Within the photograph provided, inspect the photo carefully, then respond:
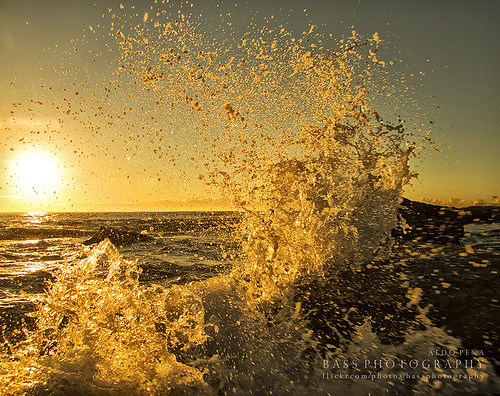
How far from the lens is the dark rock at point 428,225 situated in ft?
31.9

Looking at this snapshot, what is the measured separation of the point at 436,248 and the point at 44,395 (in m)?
9.13

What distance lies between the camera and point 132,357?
3008 millimetres

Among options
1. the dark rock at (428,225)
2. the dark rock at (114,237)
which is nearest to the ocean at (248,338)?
the dark rock at (428,225)

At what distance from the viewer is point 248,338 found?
3660 mm

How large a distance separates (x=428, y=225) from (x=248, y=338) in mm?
9454

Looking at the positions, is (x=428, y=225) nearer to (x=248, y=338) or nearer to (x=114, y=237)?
(x=248, y=338)

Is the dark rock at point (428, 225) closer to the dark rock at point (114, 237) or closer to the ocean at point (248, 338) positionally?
the ocean at point (248, 338)

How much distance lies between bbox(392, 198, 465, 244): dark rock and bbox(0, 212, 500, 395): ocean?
390 centimetres

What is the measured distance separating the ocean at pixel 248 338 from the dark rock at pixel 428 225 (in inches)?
154

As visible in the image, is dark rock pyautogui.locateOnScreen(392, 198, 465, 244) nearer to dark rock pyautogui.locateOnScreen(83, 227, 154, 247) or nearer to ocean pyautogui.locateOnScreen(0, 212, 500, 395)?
ocean pyautogui.locateOnScreen(0, 212, 500, 395)

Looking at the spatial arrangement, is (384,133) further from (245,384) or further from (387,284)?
(245,384)

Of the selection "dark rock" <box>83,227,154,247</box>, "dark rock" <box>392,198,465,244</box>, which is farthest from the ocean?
"dark rock" <box>83,227,154,247</box>

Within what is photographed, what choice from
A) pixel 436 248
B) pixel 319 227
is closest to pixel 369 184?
pixel 319 227

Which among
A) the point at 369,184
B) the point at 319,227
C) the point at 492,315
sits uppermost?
the point at 369,184
